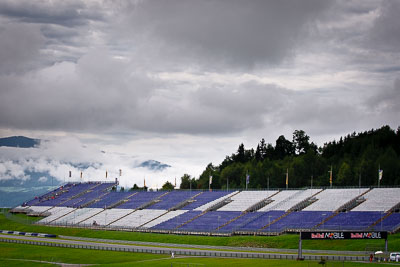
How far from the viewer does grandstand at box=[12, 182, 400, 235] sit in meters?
123

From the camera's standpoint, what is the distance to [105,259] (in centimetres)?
10256

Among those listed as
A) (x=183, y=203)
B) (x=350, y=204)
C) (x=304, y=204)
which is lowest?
(x=183, y=203)

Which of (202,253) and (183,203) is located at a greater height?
(183,203)

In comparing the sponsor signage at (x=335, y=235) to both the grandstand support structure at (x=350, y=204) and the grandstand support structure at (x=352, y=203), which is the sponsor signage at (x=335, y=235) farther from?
the grandstand support structure at (x=352, y=203)

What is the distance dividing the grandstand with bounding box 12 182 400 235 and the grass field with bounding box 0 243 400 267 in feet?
96.0

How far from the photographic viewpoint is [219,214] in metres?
147

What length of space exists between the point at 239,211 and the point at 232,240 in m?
26.6

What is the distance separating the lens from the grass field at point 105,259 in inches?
3487

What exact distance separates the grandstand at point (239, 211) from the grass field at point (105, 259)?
96.0 ft

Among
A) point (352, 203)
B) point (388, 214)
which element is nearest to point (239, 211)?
point (352, 203)

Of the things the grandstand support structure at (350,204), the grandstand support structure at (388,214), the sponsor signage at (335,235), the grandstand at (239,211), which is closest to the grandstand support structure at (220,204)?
the grandstand at (239,211)

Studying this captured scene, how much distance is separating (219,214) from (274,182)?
5075cm

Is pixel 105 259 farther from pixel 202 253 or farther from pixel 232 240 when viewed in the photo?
pixel 232 240

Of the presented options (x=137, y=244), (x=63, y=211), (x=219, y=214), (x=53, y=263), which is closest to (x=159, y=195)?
(x=63, y=211)
